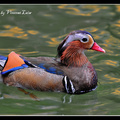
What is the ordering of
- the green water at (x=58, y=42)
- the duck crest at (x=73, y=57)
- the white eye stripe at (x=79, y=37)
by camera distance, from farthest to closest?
1. the duck crest at (x=73, y=57)
2. the white eye stripe at (x=79, y=37)
3. the green water at (x=58, y=42)

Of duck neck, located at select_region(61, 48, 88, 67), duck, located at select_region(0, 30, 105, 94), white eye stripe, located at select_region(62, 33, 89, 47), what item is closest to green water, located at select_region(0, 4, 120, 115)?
duck, located at select_region(0, 30, 105, 94)

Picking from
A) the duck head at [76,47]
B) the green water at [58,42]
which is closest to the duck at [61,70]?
the duck head at [76,47]

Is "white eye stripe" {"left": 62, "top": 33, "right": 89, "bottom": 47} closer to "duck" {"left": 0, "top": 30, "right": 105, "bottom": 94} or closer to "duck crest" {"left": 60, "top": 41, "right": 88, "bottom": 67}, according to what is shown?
"duck" {"left": 0, "top": 30, "right": 105, "bottom": 94}

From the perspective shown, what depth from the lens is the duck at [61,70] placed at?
7043 millimetres

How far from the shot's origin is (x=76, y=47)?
718 cm

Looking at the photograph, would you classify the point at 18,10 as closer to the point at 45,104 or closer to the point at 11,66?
the point at 11,66

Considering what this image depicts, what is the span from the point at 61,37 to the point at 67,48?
8.56 ft

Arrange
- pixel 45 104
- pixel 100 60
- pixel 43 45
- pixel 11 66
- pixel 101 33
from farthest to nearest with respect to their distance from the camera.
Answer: pixel 101 33
pixel 43 45
pixel 100 60
pixel 11 66
pixel 45 104

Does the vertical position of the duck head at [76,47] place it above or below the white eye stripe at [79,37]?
below

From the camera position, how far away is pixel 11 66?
7.34 m

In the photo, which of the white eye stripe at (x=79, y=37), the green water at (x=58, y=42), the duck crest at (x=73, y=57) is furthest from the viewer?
the duck crest at (x=73, y=57)

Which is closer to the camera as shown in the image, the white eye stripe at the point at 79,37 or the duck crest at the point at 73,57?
the white eye stripe at the point at 79,37

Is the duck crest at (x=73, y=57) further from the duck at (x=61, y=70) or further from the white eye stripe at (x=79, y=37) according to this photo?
the white eye stripe at (x=79, y=37)

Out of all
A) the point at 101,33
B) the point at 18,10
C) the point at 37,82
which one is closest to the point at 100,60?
the point at 101,33
